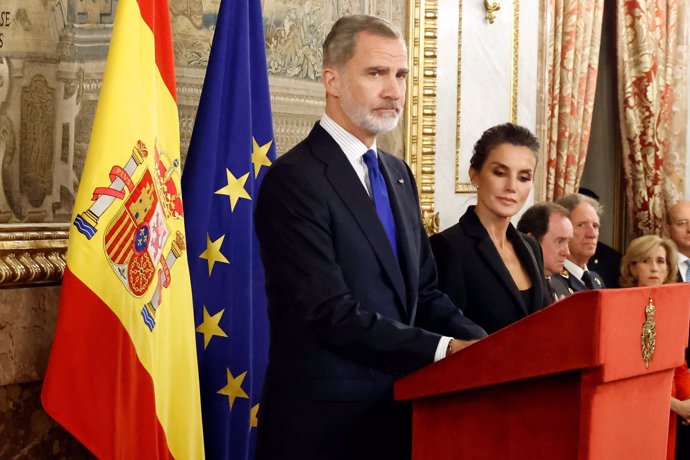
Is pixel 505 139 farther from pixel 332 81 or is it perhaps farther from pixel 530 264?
pixel 332 81

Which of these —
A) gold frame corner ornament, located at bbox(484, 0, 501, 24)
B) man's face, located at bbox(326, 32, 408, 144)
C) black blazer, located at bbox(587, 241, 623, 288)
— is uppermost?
gold frame corner ornament, located at bbox(484, 0, 501, 24)

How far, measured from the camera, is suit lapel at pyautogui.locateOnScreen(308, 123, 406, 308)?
8.75 ft

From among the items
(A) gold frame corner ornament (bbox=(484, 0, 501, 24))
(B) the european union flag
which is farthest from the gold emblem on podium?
(A) gold frame corner ornament (bbox=(484, 0, 501, 24))

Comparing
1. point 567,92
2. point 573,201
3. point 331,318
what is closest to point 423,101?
point 573,201

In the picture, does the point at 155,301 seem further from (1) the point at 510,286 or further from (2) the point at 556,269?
(2) the point at 556,269

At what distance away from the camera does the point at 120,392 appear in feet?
11.3

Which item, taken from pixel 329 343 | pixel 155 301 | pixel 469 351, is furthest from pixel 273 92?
pixel 469 351

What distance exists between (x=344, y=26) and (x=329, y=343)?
0.85 metres

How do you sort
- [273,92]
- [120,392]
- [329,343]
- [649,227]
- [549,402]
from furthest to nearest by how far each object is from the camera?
[649,227]
[273,92]
[120,392]
[329,343]
[549,402]

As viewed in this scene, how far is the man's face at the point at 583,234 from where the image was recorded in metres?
5.83

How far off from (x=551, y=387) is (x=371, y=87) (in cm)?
95

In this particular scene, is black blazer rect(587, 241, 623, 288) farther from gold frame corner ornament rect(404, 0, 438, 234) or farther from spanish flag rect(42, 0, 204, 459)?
spanish flag rect(42, 0, 204, 459)

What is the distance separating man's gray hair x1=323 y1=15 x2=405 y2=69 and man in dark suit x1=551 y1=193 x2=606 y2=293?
2877 millimetres

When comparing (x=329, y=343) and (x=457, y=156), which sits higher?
(x=457, y=156)
